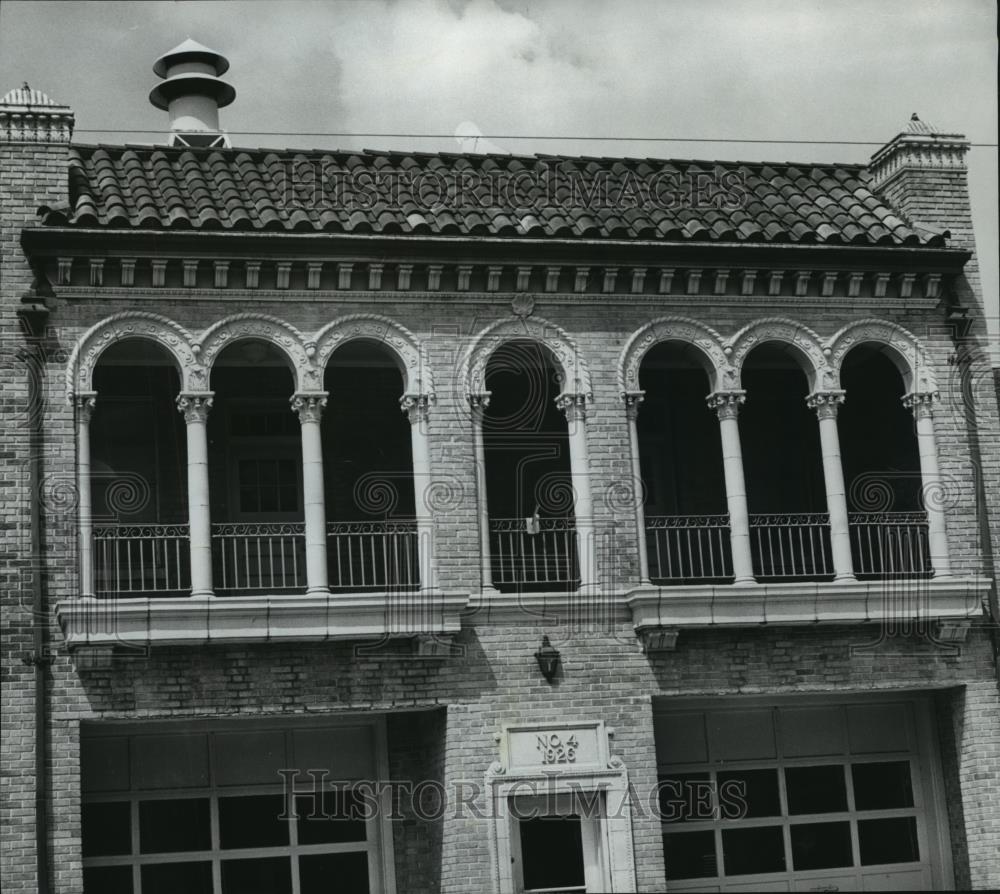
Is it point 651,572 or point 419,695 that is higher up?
point 651,572

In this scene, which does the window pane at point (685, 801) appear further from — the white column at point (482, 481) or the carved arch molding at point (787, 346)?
the carved arch molding at point (787, 346)

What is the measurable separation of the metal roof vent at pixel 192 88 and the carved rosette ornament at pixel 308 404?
6911mm

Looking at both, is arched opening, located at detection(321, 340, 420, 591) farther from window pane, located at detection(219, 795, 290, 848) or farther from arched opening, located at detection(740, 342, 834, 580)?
arched opening, located at detection(740, 342, 834, 580)

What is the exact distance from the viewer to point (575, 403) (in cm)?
1841

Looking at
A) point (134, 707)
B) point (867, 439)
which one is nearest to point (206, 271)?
point (134, 707)

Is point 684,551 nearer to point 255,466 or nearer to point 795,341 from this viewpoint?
point 795,341

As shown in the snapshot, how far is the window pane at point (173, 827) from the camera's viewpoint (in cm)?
1795

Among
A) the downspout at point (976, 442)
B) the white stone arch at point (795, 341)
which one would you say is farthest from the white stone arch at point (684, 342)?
the downspout at point (976, 442)

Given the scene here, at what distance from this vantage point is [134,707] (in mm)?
16688

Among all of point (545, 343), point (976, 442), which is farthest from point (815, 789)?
point (545, 343)

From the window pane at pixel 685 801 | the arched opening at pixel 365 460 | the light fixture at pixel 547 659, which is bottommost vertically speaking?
the window pane at pixel 685 801

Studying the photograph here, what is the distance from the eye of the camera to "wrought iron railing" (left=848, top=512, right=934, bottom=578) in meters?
19.1

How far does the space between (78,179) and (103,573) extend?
171 inches

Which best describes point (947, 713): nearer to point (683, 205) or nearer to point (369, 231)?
point (683, 205)
